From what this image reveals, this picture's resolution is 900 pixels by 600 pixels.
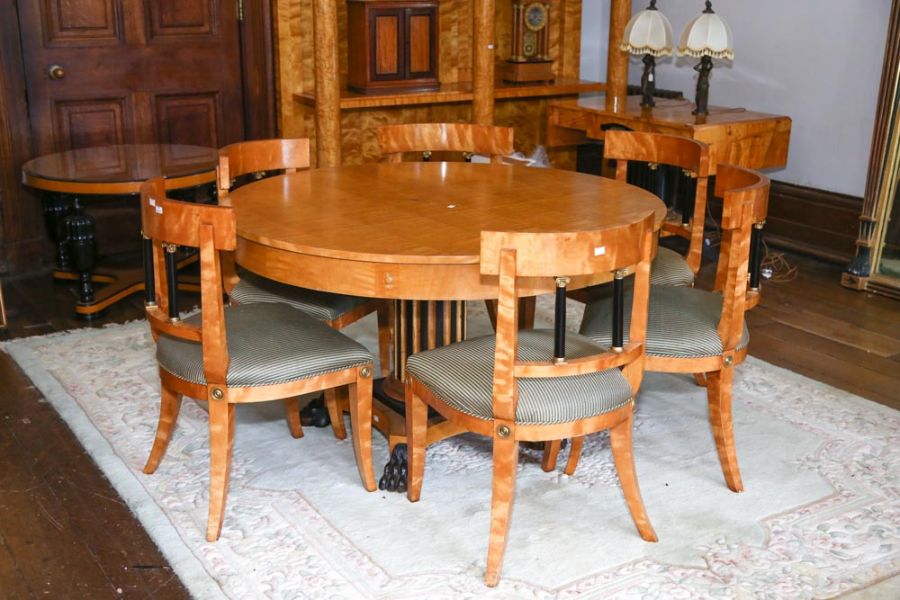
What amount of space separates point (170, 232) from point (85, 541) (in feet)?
2.79

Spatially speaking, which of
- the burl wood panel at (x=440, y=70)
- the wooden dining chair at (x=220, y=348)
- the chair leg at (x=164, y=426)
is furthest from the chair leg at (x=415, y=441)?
the burl wood panel at (x=440, y=70)

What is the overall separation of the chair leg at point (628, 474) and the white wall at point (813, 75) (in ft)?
10.0

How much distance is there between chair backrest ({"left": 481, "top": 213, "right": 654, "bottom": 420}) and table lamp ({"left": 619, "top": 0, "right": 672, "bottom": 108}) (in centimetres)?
286

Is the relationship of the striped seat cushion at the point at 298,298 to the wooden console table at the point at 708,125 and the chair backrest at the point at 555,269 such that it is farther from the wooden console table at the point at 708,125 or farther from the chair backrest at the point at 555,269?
the wooden console table at the point at 708,125

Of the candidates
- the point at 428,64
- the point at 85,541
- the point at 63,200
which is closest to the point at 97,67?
the point at 63,200

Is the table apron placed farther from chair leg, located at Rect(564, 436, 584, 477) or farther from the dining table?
chair leg, located at Rect(564, 436, 584, 477)

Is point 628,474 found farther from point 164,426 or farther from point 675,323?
point 164,426

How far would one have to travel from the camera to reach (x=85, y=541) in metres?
2.57

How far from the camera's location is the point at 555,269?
7.11 ft

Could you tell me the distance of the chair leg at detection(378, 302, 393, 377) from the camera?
3.42 metres

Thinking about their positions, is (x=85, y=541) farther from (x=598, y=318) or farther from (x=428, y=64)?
(x=428, y=64)

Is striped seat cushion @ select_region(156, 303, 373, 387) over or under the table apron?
under

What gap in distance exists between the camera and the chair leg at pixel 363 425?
2691 millimetres

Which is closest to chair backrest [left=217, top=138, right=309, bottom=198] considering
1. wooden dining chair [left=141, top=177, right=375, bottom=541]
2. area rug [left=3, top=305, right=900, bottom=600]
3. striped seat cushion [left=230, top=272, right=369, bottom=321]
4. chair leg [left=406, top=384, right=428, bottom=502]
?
striped seat cushion [left=230, top=272, right=369, bottom=321]
